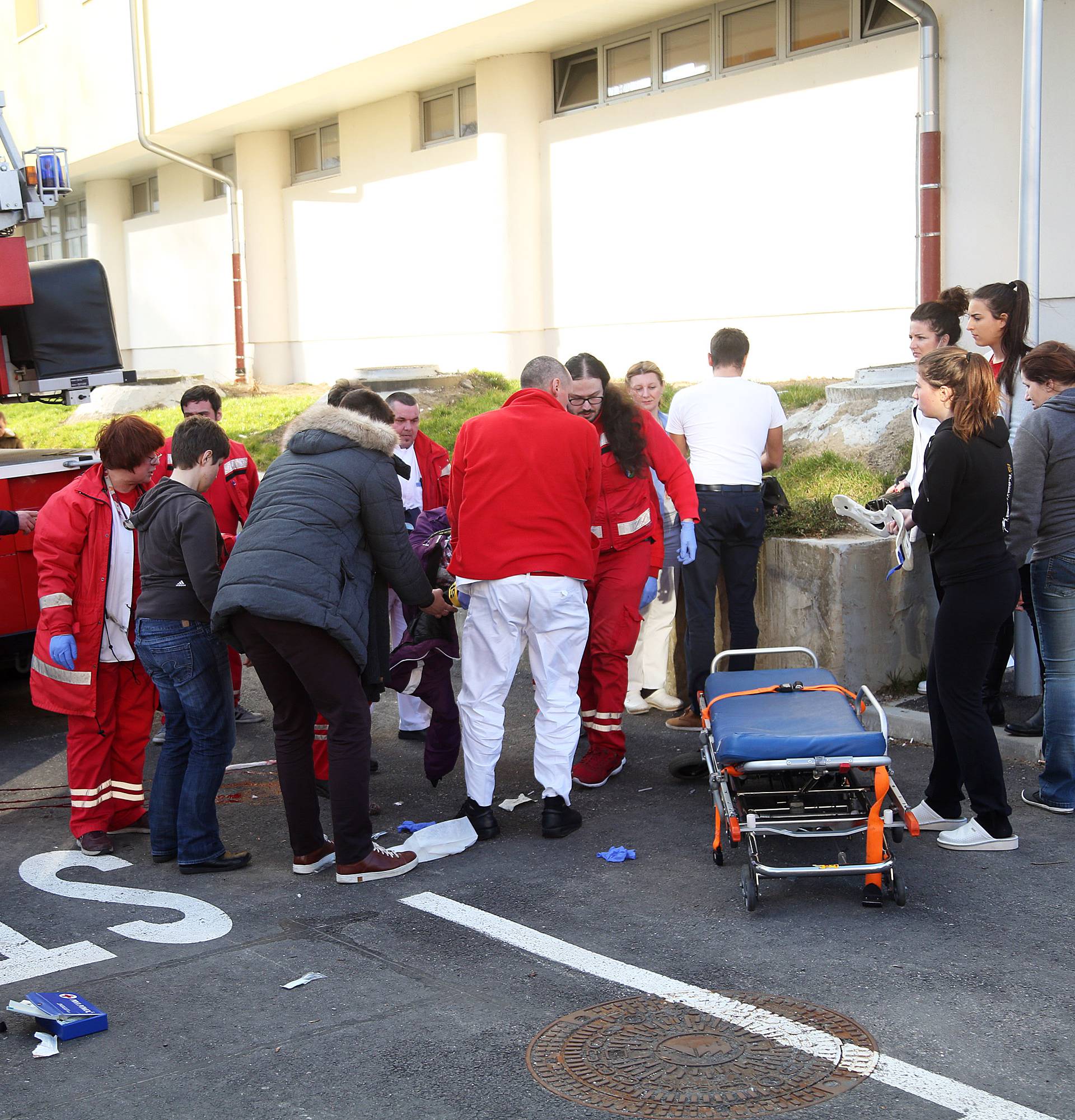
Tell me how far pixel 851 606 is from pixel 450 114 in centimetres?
1296

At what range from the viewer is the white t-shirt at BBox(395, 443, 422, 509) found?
7000 millimetres

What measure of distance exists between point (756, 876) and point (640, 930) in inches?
21.1

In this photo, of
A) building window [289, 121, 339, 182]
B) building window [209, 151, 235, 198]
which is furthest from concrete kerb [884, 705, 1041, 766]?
building window [209, 151, 235, 198]

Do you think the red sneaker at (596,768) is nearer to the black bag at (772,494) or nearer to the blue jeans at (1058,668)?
the black bag at (772,494)

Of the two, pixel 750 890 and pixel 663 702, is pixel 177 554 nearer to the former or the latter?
pixel 750 890

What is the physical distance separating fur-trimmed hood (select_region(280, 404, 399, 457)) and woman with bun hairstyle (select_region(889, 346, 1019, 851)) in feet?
6.89

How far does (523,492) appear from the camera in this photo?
214 inches

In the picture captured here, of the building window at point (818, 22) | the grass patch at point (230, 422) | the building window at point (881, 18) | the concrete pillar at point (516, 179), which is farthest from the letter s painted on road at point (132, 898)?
the concrete pillar at point (516, 179)

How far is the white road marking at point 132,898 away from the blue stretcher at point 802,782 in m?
1.92

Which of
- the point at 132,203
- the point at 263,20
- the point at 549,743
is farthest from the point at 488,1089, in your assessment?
the point at 132,203

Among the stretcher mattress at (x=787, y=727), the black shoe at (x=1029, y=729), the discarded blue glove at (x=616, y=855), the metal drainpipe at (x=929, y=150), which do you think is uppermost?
the metal drainpipe at (x=929, y=150)

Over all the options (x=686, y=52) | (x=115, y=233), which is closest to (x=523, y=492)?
(x=686, y=52)

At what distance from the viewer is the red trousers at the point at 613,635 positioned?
20.3ft

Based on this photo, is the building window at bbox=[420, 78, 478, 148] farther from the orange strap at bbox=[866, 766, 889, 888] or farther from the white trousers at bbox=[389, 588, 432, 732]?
the orange strap at bbox=[866, 766, 889, 888]
